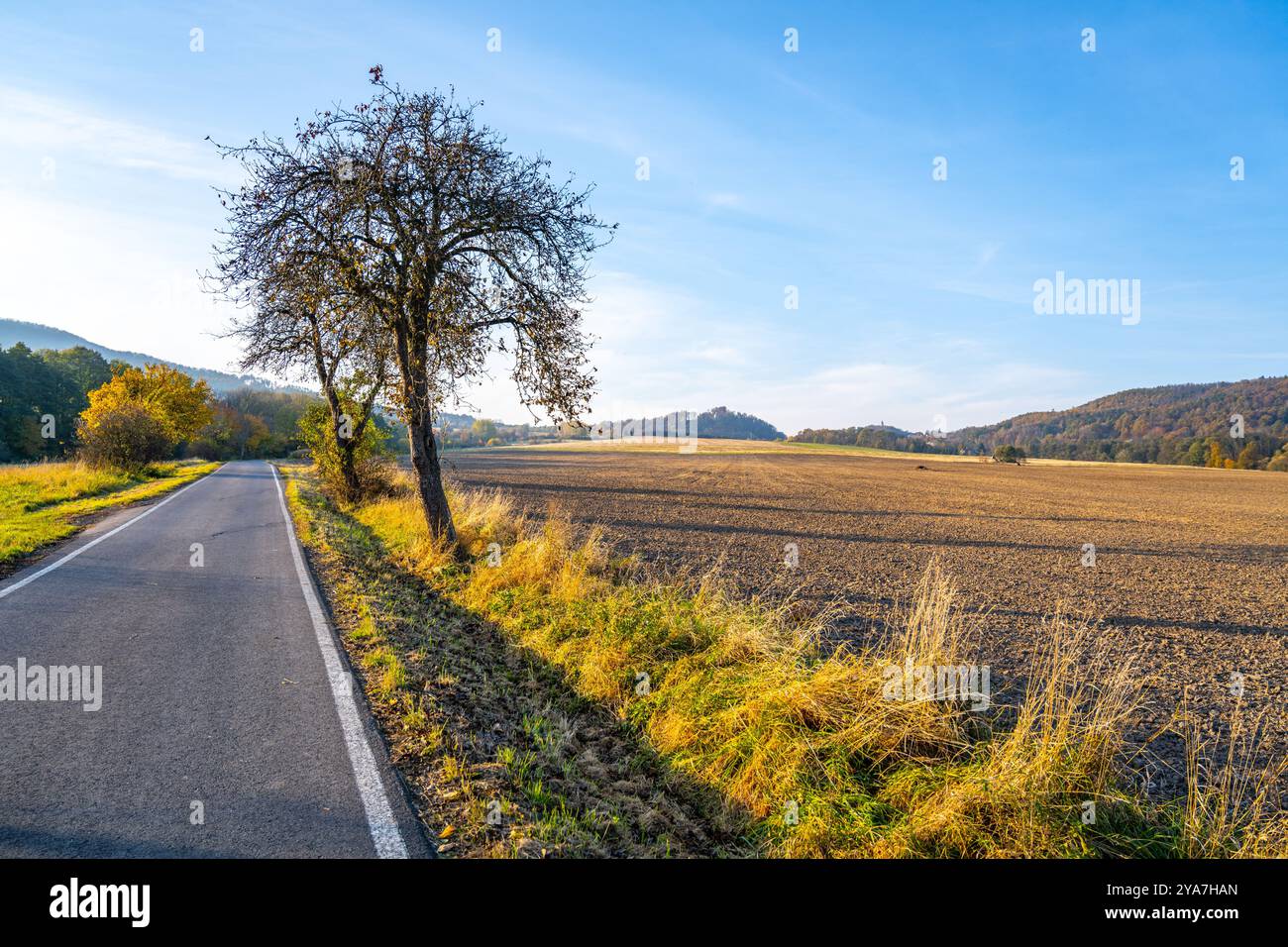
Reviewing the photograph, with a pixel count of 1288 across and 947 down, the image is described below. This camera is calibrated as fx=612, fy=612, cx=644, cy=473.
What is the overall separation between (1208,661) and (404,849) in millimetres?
10695

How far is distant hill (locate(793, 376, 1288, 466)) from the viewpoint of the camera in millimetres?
114938

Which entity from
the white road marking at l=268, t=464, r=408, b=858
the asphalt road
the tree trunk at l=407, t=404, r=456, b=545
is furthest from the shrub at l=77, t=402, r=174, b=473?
the white road marking at l=268, t=464, r=408, b=858

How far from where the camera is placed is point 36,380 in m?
60.0

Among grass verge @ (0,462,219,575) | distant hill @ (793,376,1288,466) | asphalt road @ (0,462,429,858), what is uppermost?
distant hill @ (793,376,1288,466)

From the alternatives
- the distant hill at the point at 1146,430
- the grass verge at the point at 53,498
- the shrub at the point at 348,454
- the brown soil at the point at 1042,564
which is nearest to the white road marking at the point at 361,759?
the brown soil at the point at 1042,564

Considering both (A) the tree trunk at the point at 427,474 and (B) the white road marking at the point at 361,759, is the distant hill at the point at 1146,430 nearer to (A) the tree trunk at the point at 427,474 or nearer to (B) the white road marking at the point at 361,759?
(A) the tree trunk at the point at 427,474

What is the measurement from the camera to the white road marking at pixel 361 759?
341 cm

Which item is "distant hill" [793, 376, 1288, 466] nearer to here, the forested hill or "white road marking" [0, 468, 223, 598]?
the forested hill

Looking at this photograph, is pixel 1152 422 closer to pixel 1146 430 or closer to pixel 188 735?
pixel 1146 430

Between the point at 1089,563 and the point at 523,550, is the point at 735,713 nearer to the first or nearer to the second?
the point at 523,550

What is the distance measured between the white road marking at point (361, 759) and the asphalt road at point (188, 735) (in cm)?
1

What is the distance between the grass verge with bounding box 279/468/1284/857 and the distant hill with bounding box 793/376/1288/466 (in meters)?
136

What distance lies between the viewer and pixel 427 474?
12414 mm
